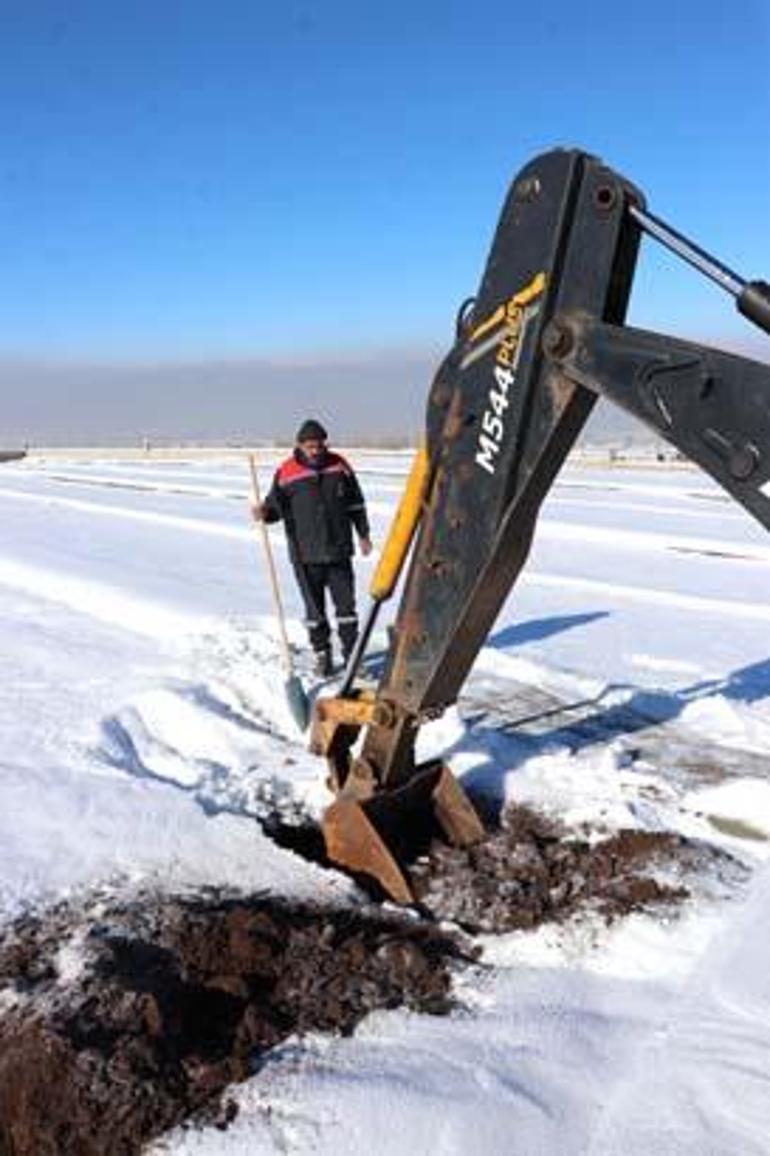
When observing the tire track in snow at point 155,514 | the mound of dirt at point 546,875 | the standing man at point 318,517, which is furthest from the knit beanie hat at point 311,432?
the tire track in snow at point 155,514

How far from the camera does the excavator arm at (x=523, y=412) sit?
3582 millimetres

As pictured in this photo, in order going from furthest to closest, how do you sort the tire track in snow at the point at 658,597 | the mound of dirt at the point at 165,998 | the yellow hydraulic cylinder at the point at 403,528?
1. the tire track in snow at the point at 658,597
2. the yellow hydraulic cylinder at the point at 403,528
3. the mound of dirt at the point at 165,998

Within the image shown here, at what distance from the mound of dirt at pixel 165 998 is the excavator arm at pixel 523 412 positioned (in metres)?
0.62

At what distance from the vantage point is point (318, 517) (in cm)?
888

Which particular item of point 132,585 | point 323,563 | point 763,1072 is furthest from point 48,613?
point 763,1072

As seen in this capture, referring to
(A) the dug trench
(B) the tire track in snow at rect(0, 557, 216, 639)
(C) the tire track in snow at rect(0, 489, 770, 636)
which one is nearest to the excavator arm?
(A) the dug trench

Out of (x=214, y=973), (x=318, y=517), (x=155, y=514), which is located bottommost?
(x=155, y=514)

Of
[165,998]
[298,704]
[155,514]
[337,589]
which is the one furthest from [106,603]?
[155,514]

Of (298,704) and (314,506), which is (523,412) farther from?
(314,506)

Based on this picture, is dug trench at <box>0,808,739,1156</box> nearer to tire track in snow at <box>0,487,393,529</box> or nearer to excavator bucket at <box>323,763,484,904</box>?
excavator bucket at <box>323,763,484,904</box>

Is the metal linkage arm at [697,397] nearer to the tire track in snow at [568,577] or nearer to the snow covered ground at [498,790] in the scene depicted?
the snow covered ground at [498,790]

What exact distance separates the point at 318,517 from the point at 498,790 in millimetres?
3296

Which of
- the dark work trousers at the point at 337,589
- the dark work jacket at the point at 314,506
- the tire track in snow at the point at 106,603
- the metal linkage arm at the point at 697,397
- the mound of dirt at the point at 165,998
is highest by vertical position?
the metal linkage arm at the point at 697,397

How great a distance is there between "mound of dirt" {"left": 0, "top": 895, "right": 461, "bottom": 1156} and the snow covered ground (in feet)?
0.39
